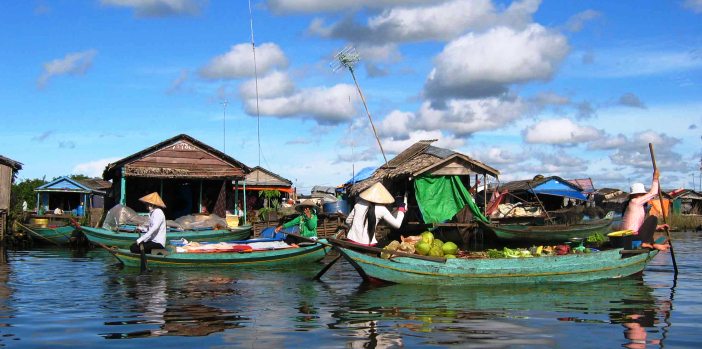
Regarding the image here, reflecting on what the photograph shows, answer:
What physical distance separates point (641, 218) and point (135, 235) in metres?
13.1

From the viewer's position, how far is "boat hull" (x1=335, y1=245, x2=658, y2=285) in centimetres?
986

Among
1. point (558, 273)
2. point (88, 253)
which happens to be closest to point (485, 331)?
point (558, 273)

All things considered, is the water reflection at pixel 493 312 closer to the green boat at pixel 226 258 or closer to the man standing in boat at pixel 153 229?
the green boat at pixel 226 258

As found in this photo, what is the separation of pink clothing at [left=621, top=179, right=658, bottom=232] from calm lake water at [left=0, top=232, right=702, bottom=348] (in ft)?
3.05

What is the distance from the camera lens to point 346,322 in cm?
740

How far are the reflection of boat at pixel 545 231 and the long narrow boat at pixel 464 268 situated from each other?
28.8 feet

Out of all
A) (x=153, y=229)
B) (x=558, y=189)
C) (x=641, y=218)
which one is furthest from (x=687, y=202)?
(x=153, y=229)

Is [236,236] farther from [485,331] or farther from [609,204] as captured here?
[609,204]

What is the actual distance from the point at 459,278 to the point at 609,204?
81.8 ft

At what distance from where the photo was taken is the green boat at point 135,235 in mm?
18320

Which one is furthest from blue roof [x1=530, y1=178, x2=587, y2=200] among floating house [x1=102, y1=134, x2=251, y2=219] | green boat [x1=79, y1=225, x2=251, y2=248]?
green boat [x1=79, y1=225, x2=251, y2=248]

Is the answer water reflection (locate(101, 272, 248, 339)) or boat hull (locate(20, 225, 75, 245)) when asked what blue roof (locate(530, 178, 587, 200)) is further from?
water reflection (locate(101, 272, 248, 339))

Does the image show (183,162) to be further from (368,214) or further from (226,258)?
(368,214)

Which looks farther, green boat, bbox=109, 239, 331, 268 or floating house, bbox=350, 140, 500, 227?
floating house, bbox=350, 140, 500, 227
